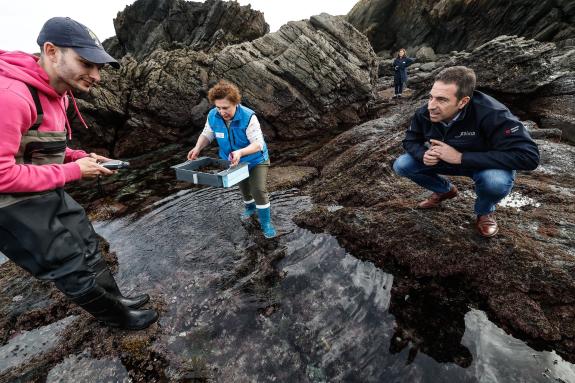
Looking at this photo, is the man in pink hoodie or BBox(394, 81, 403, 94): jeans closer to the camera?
the man in pink hoodie

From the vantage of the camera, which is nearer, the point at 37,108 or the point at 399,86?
the point at 37,108

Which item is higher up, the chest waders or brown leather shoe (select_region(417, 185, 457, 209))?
the chest waders

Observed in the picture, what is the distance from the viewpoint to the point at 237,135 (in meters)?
5.20

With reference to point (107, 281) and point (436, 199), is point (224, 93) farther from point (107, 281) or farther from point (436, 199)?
point (436, 199)

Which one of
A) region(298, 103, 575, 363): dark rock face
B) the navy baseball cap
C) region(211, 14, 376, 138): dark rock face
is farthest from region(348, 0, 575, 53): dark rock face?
the navy baseball cap

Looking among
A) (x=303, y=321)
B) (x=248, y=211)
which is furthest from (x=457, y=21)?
(x=303, y=321)

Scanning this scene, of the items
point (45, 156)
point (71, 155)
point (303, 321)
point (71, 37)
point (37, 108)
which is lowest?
point (303, 321)

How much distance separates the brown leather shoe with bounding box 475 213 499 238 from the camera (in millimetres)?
4396

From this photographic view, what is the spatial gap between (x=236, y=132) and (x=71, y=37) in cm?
277

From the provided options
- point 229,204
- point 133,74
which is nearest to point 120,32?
point 133,74

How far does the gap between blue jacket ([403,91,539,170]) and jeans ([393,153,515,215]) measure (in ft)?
0.53

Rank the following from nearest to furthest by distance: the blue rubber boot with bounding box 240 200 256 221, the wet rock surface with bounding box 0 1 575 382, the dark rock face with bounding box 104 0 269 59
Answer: the wet rock surface with bounding box 0 1 575 382 → the blue rubber boot with bounding box 240 200 256 221 → the dark rock face with bounding box 104 0 269 59

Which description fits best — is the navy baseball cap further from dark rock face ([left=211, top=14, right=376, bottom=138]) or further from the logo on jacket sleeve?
dark rock face ([left=211, top=14, right=376, bottom=138])

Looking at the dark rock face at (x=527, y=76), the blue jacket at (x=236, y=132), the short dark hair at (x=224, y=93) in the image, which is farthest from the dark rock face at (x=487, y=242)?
the dark rock face at (x=527, y=76)
